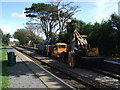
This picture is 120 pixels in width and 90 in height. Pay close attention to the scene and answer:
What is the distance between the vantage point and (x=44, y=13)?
172 feet

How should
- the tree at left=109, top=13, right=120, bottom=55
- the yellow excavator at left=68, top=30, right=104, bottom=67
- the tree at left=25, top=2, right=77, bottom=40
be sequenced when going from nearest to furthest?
1. the yellow excavator at left=68, top=30, right=104, bottom=67
2. the tree at left=109, top=13, right=120, bottom=55
3. the tree at left=25, top=2, right=77, bottom=40

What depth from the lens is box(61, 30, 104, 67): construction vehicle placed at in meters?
16.4

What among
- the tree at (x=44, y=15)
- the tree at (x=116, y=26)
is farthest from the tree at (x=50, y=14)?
the tree at (x=116, y=26)

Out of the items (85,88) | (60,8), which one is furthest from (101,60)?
(60,8)

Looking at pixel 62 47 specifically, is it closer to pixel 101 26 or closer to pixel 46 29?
pixel 101 26

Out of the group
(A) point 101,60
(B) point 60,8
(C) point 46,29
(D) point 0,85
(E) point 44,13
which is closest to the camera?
(D) point 0,85

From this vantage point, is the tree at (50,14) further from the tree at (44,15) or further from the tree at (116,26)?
the tree at (116,26)

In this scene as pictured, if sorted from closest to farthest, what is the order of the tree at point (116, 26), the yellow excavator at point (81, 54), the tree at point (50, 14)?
the yellow excavator at point (81, 54), the tree at point (116, 26), the tree at point (50, 14)

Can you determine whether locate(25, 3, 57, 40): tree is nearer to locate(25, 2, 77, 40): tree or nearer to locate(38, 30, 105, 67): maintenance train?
locate(25, 2, 77, 40): tree

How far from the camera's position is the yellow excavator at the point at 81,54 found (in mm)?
16359

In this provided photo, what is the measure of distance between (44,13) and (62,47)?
28193 millimetres

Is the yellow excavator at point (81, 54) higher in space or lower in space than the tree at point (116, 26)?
lower

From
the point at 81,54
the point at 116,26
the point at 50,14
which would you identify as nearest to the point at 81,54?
the point at 81,54

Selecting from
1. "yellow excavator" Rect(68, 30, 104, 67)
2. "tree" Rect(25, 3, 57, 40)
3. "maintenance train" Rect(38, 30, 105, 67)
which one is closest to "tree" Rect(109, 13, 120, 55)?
"maintenance train" Rect(38, 30, 105, 67)
